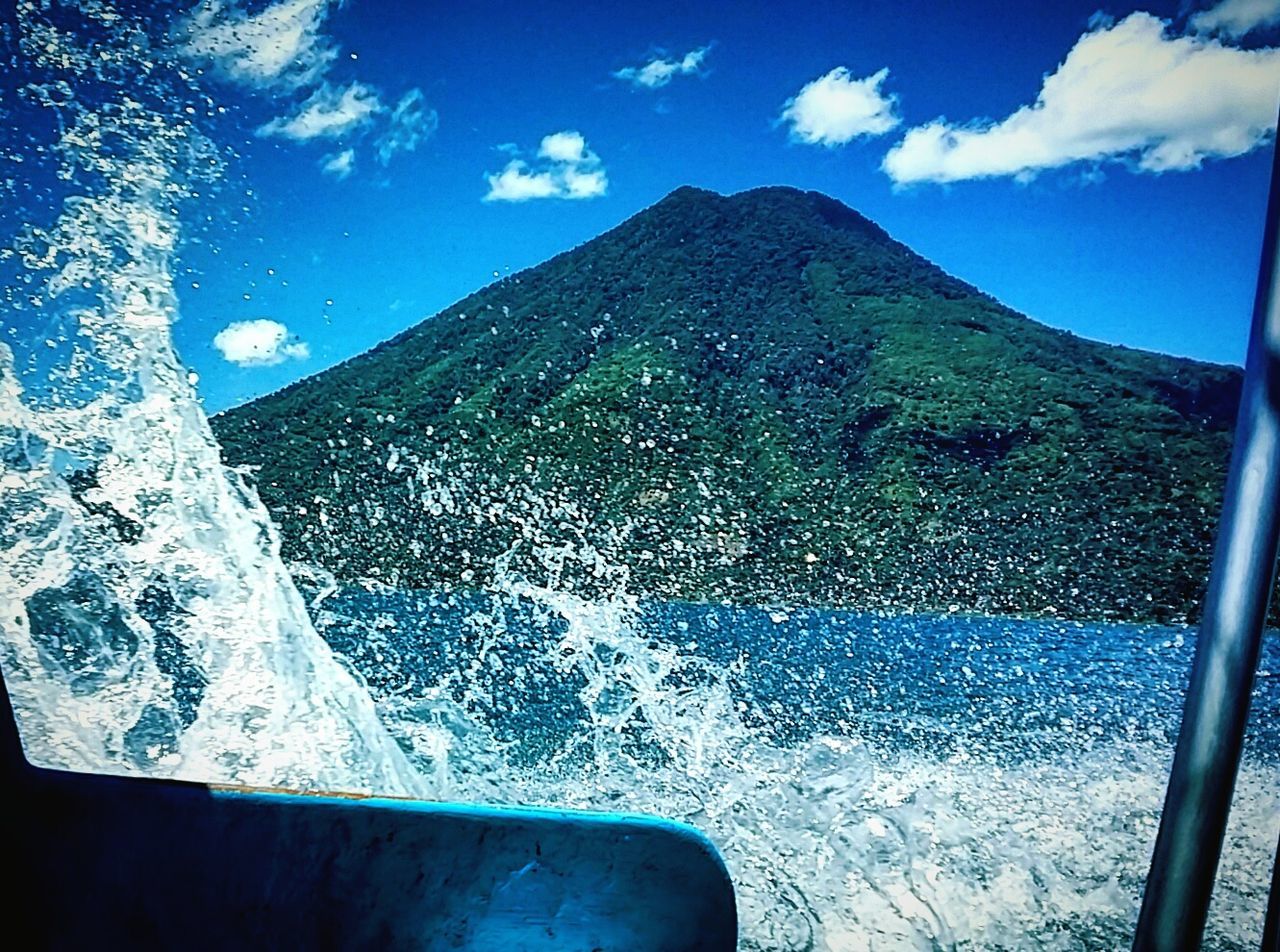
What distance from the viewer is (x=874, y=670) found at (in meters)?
25.6

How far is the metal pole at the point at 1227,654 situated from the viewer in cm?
56

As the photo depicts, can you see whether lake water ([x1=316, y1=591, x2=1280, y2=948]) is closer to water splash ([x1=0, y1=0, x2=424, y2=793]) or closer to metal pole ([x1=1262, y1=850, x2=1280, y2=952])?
metal pole ([x1=1262, y1=850, x2=1280, y2=952])

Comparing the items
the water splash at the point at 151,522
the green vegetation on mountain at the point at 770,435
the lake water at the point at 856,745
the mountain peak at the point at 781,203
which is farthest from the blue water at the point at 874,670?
the mountain peak at the point at 781,203

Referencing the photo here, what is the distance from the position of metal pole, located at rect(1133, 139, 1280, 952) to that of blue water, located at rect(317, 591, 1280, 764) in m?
12.1

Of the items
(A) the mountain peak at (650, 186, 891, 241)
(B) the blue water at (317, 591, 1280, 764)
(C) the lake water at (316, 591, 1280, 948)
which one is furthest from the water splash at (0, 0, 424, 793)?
(A) the mountain peak at (650, 186, 891, 241)

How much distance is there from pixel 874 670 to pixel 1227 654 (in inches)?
1044

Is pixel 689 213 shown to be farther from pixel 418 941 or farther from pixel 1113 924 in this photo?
pixel 418 941

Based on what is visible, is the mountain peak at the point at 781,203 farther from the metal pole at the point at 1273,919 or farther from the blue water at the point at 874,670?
the metal pole at the point at 1273,919

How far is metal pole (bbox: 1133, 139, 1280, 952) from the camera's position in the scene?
0.56m

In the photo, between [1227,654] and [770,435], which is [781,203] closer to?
[770,435]

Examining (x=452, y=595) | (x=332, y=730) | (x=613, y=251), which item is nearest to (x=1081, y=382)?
(x=613, y=251)

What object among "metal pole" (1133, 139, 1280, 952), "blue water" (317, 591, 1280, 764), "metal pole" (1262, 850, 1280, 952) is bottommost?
"blue water" (317, 591, 1280, 764)

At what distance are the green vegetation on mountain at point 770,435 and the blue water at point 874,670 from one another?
151 cm

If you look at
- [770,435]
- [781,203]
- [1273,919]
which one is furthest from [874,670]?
[1273,919]
